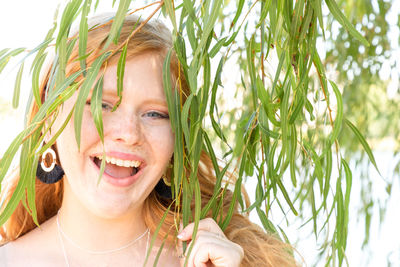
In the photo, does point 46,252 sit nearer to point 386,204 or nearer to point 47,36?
point 47,36

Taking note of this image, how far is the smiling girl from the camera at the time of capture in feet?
3.56

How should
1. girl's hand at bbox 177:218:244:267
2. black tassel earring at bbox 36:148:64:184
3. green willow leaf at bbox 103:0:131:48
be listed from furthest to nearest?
black tassel earring at bbox 36:148:64:184
girl's hand at bbox 177:218:244:267
green willow leaf at bbox 103:0:131:48

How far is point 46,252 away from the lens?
1281 mm

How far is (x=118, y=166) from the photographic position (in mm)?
1152

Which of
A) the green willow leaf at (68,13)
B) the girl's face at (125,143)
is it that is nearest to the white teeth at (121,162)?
the girl's face at (125,143)

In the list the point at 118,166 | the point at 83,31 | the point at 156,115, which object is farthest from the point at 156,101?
the point at 83,31

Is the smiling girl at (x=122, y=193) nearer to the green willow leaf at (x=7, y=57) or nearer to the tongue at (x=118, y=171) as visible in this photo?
the tongue at (x=118, y=171)

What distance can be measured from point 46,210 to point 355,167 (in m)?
1.19

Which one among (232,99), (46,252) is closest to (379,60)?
(232,99)

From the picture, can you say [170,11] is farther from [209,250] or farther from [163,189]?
[163,189]

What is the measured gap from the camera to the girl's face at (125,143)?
1.08m

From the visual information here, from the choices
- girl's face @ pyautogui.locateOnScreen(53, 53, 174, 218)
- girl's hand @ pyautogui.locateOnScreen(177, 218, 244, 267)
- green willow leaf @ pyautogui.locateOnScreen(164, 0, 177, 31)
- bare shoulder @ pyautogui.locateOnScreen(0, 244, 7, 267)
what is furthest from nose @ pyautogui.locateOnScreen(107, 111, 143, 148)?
bare shoulder @ pyautogui.locateOnScreen(0, 244, 7, 267)

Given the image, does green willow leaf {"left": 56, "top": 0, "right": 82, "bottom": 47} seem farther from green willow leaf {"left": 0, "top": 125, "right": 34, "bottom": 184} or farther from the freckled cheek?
the freckled cheek

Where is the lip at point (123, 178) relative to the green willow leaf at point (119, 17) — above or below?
below
